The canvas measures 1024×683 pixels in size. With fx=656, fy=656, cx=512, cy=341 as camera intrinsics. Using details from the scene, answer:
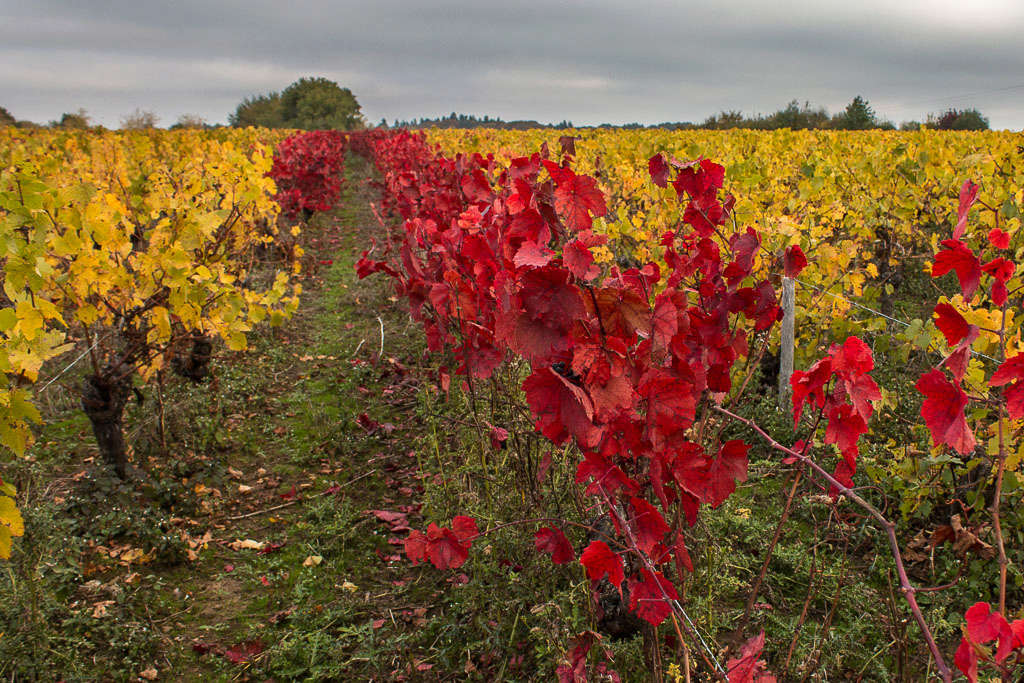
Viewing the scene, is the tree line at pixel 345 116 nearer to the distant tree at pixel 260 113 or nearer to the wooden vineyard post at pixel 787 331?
the distant tree at pixel 260 113

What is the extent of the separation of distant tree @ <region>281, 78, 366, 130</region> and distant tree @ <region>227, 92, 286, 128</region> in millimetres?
860

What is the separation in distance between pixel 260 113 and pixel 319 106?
8.50 metres

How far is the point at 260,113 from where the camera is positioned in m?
78.1

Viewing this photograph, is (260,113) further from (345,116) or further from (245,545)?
(245,545)

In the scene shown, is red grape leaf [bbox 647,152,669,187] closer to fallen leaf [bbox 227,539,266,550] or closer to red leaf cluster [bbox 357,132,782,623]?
red leaf cluster [bbox 357,132,782,623]

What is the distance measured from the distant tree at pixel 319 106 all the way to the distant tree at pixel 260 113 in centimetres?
86

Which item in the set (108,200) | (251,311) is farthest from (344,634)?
(108,200)

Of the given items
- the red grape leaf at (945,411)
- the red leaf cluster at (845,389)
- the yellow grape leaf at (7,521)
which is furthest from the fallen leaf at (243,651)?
the red grape leaf at (945,411)

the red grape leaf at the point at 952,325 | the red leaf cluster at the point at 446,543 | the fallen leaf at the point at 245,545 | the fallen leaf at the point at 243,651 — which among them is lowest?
the fallen leaf at the point at 243,651

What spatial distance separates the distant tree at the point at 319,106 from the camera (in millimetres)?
73312

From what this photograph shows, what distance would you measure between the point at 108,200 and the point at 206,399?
200 cm

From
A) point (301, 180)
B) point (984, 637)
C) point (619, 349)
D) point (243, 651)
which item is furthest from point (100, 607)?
point (301, 180)

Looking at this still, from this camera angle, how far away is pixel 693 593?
250 cm

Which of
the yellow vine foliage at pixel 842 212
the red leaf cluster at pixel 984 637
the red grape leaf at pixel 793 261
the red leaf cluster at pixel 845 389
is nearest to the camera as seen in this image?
the red leaf cluster at pixel 984 637
